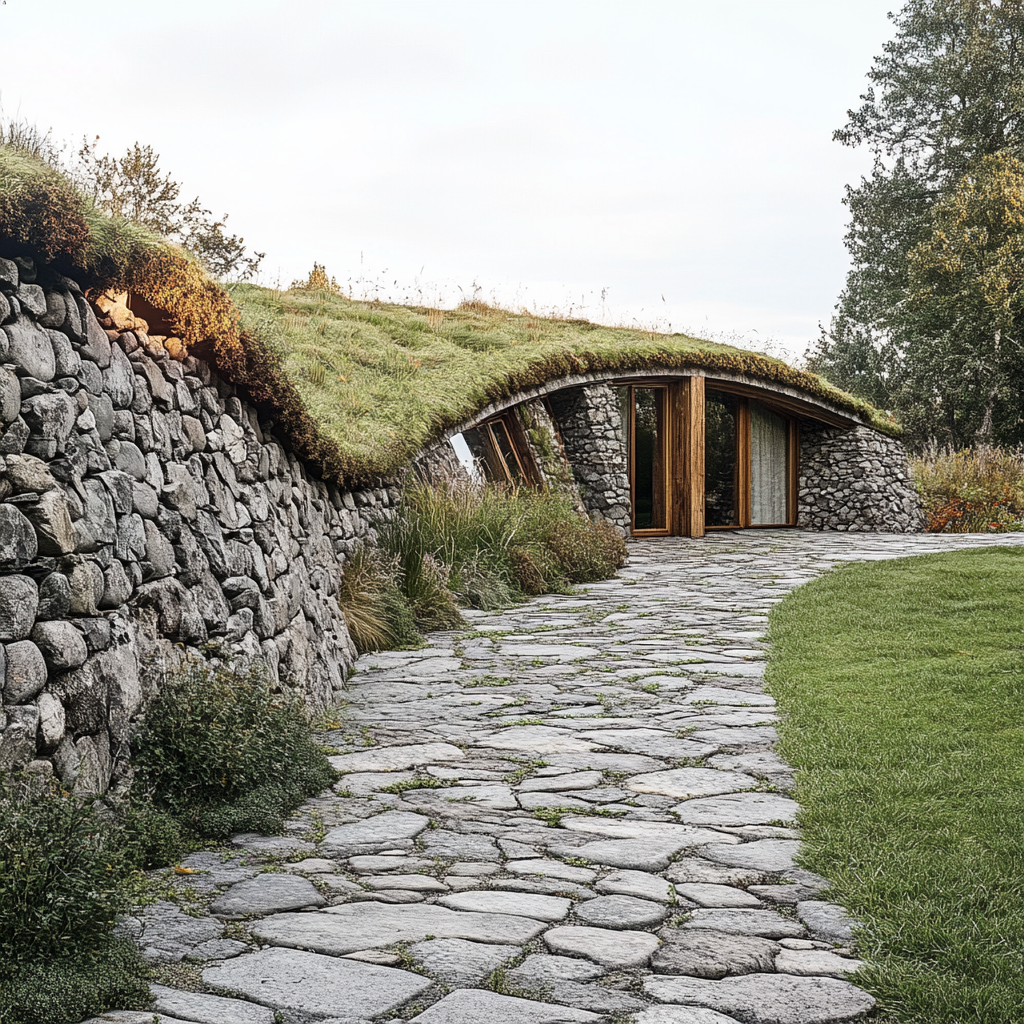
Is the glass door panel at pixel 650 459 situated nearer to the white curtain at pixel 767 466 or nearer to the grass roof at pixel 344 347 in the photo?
the grass roof at pixel 344 347

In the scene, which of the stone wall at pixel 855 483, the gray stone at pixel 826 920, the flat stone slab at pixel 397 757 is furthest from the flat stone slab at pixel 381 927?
the stone wall at pixel 855 483

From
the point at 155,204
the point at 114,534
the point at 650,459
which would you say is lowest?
the point at 114,534

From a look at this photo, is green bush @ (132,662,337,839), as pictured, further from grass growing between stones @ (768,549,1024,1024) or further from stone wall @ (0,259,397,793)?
grass growing between stones @ (768,549,1024,1024)

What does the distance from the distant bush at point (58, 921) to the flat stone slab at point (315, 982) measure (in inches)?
9.0

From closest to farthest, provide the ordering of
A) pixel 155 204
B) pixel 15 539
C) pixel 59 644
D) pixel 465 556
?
1. pixel 15 539
2. pixel 59 644
3. pixel 155 204
4. pixel 465 556

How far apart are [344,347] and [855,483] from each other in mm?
10486

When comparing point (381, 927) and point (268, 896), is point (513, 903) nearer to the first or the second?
point (381, 927)

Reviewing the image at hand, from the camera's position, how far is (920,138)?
27.2 meters

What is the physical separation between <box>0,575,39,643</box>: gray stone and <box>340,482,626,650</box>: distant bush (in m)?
3.94

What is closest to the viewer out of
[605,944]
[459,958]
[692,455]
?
[459,958]

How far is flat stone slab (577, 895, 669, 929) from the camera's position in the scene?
2.76 metres

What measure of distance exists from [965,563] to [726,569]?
2.68 m

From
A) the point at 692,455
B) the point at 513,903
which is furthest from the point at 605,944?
the point at 692,455

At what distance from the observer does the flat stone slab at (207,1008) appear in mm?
2162
